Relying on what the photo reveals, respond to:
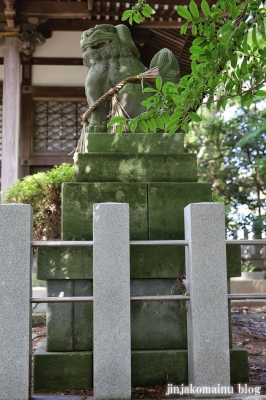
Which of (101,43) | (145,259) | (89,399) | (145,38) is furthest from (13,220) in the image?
(145,38)

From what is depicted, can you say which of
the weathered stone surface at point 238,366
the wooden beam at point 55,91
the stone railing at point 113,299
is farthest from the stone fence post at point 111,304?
the wooden beam at point 55,91

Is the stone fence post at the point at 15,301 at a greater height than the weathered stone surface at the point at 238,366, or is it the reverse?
the stone fence post at the point at 15,301

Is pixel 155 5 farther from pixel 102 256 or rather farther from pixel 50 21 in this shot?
pixel 102 256

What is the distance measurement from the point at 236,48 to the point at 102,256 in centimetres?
168

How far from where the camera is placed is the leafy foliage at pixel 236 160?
13156 millimetres

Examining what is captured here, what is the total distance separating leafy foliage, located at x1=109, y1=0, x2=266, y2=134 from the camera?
269 centimetres

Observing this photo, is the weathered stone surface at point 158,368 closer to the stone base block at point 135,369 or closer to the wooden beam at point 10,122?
the stone base block at point 135,369

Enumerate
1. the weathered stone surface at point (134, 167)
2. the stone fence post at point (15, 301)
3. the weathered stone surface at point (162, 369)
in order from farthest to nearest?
the weathered stone surface at point (134, 167) < the weathered stone surface at point (162, 369) < the stone fence post at point (15, 301)

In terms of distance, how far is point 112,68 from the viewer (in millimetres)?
4602

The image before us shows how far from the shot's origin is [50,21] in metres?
11.0

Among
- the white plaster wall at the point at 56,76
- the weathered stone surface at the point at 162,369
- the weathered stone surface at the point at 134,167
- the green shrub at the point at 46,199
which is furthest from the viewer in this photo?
the white plaster wall at the point at 56,76

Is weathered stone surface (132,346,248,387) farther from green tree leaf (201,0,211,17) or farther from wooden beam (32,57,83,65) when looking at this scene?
wooden beam (32,57,83,65)

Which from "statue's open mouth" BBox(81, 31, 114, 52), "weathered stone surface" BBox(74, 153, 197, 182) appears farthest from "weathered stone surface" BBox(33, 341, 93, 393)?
"statue's open mouth" BBox(81, 31, 114, 52)

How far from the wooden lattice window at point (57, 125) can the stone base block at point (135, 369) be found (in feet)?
27.7
